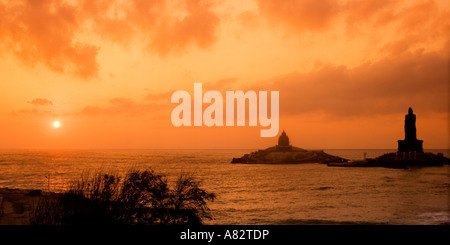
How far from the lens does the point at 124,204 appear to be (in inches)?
724

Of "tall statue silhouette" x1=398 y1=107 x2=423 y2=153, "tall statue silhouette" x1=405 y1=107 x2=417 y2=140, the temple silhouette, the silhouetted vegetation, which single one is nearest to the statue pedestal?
"tall statue silhouette" x1=398 y1=107 x2=423 y2=153

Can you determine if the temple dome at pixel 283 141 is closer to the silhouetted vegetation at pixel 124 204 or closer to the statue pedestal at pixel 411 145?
the statue pedestal at pixel 411 145

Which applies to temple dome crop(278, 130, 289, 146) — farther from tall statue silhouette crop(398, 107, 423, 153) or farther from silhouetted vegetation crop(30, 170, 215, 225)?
silhouetted vegetation crop(30, 170, 215, 225)

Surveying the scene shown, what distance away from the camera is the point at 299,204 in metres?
47.1

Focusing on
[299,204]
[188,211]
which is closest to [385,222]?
[299,204]

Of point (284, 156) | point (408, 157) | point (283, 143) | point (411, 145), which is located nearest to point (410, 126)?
point (411, 145)

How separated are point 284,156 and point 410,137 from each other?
55.4 metres

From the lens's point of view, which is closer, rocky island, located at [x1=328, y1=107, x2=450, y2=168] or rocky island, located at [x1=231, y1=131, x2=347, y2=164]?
rocky island, located at [x1=328, y1=107, x2=450, y2=168]

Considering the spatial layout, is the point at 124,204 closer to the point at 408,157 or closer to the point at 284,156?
the point at 408,157

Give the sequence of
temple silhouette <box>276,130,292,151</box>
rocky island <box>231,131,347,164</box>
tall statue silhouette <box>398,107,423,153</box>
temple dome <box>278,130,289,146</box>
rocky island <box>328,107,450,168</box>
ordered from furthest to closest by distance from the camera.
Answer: temple dome <box>278,130,289,146</box> → temple silhouette <box>276,130,292,151</box> → rocky island <box>231,131,347,164</box> → tall statue silhouette <box>398,107,423,153</box> → rocky island <box>328,107,450,168</box>

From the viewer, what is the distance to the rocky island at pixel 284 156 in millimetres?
179375

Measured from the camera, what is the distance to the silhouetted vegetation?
16.8 m
